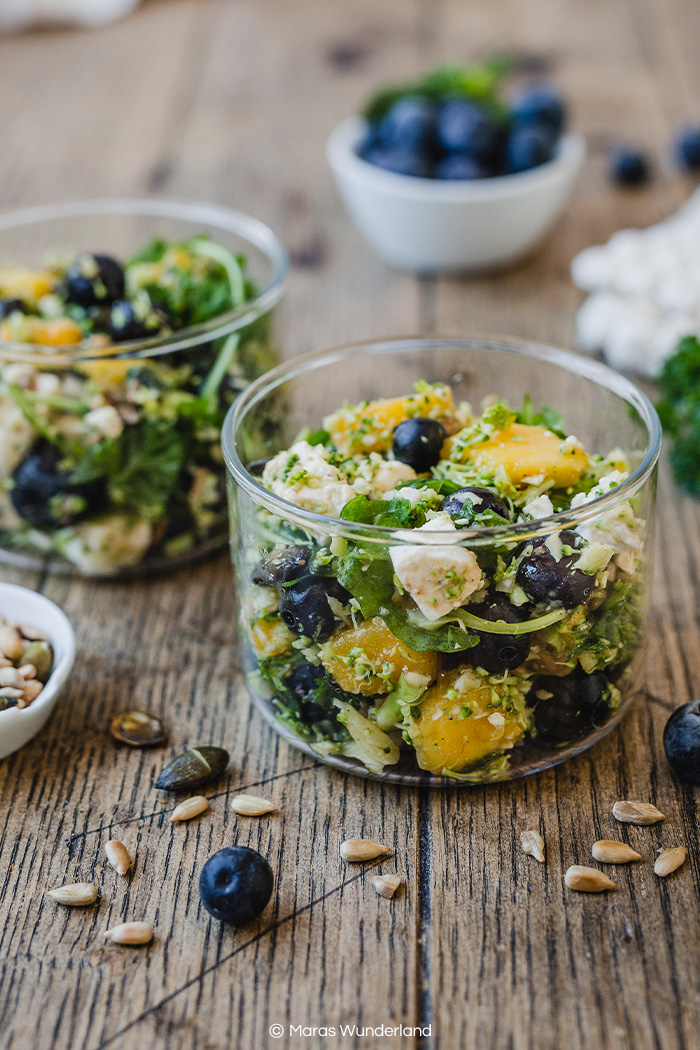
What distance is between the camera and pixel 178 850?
982 mm

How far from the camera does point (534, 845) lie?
962 millimetres

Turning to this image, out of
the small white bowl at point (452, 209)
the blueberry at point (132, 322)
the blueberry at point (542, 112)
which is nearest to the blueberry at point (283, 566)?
the blueberry at point (132, 322)

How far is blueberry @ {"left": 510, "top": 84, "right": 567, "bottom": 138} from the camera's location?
2020 millimetres

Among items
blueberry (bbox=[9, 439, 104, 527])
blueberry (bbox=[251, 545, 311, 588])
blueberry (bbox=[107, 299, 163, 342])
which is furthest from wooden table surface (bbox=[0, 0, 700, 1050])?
blueberry (bbox=[107, 299, 163, 342])

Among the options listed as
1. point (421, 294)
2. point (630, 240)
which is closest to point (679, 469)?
point (630, 240)

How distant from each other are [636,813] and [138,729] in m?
0.53

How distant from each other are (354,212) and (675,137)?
1.00m

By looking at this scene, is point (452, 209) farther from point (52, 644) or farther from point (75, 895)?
point (75, 895)

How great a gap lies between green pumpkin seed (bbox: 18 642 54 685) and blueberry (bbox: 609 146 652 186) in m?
1.85

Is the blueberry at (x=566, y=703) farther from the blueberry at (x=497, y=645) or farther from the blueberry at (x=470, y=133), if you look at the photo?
the blueberry at (x=470, y=133)

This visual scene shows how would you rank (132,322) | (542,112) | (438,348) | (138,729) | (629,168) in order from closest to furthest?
(138,729), (438,348), (132,322), (542,112), (629,168)

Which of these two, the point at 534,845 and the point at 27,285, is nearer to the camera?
the point at 534,845

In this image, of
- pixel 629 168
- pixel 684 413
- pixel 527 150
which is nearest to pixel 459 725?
pixel 684 413

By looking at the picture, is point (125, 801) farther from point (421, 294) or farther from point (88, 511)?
point (421, 294)
